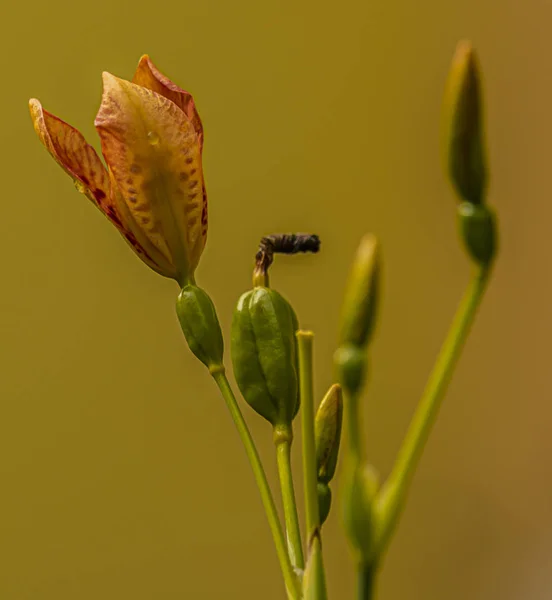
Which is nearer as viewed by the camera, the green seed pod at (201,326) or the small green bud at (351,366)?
the small green bud at (351,366)

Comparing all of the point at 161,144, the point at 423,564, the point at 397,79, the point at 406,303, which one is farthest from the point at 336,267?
the point at 161,144

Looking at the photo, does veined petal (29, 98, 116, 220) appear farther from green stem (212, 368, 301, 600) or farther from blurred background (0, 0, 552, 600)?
blurred background (0, 0, 552, 600)

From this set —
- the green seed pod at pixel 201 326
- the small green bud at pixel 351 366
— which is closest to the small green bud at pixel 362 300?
the small green bud at pixel 351 366

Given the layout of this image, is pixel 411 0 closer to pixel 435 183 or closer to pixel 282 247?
pixel 435 183

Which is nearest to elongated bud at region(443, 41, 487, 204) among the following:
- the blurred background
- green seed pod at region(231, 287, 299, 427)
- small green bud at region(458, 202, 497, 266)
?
small green bud at region(458, 202, 497, 266)

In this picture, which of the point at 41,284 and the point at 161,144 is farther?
the point at 41,284

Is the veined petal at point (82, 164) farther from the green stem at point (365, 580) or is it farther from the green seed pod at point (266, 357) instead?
the green stem at point (365, 580)

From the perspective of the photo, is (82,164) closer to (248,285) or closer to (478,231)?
(478,231)
